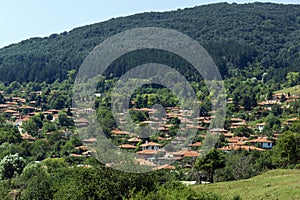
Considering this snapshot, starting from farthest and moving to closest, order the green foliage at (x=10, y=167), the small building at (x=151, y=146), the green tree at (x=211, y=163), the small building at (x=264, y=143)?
1. the small building at (x=264, y=143)
2. the small building at (x=151, y=146)
3. the green foliage at (x=10, y=167)
4. the green tree at (x=211, y=163)

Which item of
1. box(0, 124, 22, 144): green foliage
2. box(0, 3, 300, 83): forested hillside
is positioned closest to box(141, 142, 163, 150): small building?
box(0, 124, 22, 144): green foliage

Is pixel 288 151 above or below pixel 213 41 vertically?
below

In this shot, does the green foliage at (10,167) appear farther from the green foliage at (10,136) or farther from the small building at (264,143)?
the small building at (264,143)

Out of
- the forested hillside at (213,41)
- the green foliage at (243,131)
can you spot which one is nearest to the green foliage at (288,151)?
the green foliage at (243,131)

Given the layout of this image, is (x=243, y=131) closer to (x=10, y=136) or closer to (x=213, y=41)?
(x=10, y=136)

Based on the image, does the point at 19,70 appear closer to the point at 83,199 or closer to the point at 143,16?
the point at 143,16

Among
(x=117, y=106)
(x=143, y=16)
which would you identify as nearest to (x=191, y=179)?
(x=117, y=106)

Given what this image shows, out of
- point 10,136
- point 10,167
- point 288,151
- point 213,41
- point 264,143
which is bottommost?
point 10,167

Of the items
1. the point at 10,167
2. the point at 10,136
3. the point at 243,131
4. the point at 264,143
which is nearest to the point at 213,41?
the point at 243,131
